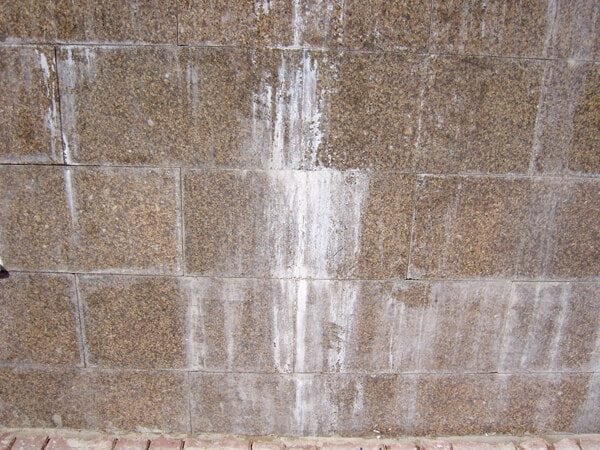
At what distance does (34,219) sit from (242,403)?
216 cm

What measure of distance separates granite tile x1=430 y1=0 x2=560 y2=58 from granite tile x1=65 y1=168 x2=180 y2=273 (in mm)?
2124

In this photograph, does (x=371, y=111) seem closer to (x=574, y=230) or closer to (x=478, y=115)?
(x=478, y=115)

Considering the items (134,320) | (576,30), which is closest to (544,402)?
(576,30)

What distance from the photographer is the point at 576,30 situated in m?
2.68

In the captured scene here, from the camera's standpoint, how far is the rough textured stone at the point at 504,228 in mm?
2891

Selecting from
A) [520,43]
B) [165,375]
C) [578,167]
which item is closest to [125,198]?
[165,375]

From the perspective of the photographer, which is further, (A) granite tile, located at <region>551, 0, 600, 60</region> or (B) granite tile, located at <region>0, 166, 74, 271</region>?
(B) granite tile, located at <region>0, 166, 74, 271</region>

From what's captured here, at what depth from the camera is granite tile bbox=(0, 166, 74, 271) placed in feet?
9.30

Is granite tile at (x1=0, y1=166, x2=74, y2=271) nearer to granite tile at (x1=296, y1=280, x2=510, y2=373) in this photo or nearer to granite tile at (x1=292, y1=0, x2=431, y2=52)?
granite tile at (x1=296, y1=280, x2=510, y2=373)

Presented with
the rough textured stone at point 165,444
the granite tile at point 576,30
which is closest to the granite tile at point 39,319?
the rough textured stone at point 165,444

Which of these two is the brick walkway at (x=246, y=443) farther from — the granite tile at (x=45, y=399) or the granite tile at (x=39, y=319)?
the granite tile at (x=39, y=319)

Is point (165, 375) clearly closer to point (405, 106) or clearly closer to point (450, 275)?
point (450, 275)

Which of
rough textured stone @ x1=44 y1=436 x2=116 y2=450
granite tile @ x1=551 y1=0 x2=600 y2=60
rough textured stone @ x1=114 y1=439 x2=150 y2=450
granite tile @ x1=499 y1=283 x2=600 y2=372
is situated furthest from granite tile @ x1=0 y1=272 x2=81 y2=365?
granite tile @ x1=551 y1=0 x2=600 y2=60

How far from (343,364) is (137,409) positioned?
1753mm
